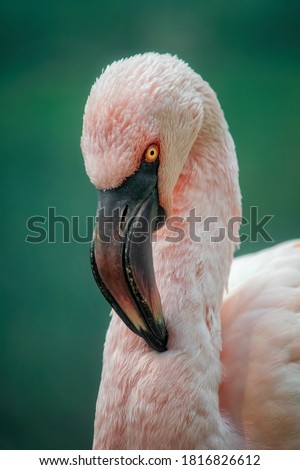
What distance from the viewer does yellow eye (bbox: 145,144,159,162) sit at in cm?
78

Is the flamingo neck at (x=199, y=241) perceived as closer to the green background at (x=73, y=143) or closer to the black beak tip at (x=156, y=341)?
the black beak tip at (x=156, y=341)

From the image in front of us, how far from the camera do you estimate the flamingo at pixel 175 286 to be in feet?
2.56

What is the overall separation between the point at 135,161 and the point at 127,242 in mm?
112

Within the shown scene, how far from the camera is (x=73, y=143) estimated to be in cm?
166

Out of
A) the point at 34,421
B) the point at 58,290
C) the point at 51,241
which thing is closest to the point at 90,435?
the point at 34,421

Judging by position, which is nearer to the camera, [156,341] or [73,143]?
[156,341]

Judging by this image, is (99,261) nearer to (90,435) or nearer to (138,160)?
(138,160)

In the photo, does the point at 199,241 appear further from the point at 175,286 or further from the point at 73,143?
the point at 73,143

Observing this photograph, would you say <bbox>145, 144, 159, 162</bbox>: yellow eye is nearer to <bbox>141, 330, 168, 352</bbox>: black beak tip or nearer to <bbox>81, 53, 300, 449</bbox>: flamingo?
<bbox>81, 53, 300, 449</bbox>: flamingo

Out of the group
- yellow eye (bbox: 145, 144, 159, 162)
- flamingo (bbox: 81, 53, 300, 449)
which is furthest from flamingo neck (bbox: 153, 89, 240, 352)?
yellow eye (bbox: 145, 144, 159, 162)

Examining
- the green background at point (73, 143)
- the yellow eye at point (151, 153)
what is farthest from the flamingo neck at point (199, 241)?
the green background at point (73, 143)

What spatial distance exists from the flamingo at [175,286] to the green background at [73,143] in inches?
22.7

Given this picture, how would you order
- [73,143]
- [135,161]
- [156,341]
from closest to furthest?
1. [135,161]
2. [156,341]
3. [73,143]

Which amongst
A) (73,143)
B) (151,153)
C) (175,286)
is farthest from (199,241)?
(73,143)
